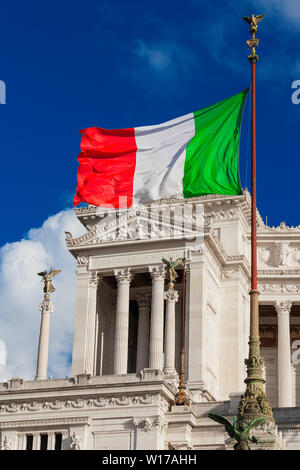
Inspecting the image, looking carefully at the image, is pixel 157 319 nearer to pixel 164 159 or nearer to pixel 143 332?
pixel 143 332

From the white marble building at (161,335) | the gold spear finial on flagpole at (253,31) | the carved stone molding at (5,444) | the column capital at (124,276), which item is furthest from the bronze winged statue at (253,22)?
the column capital at (124,276)

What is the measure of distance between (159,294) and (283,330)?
1333 centimetres

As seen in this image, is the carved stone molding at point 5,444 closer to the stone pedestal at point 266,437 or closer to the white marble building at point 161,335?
the white marble building at point 161,335

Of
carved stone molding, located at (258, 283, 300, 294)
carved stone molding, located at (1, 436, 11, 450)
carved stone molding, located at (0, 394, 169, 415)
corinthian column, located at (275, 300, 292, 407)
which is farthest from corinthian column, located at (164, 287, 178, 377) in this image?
carved stone molding, located at (258, 283, 300, 294)

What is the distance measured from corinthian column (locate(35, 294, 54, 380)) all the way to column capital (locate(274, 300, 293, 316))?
22.2m

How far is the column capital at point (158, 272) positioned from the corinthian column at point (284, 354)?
42.6 feet

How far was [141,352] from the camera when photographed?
7931 cm

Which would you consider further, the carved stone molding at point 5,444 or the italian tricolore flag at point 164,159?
the carved stone molding at point 5,444

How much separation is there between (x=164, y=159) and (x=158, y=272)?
29.6 meters

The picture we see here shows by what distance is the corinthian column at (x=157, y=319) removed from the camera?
73.1 meters

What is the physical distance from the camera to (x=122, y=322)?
7569 cm

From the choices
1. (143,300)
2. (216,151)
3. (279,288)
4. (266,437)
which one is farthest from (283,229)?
(266,437)
